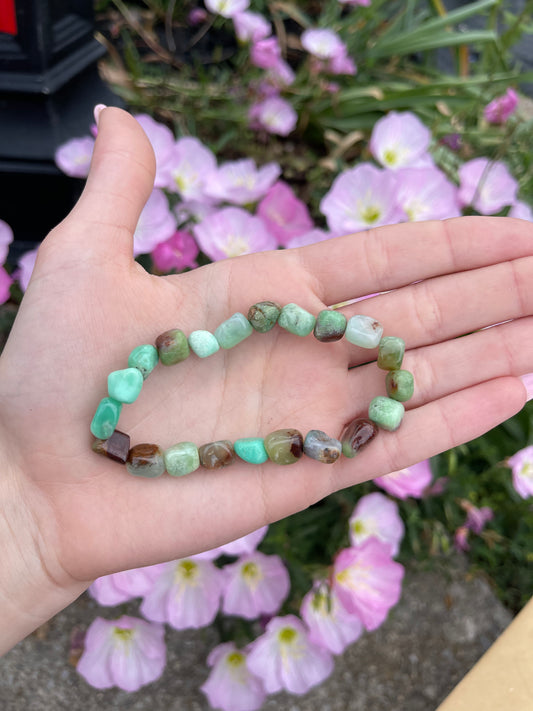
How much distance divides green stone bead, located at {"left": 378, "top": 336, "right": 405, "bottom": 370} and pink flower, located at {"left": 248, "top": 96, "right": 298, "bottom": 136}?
0.88 meters

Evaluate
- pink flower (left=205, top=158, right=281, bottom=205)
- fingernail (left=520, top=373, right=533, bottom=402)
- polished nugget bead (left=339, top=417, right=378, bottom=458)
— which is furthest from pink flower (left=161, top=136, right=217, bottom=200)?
fingernail (left=520, top=373, right=533, bottom=402)

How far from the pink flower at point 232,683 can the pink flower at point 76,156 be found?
99 centimetres

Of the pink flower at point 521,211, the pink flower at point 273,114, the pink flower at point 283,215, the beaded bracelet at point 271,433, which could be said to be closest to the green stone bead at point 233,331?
the beaded bracelet at point 271,433

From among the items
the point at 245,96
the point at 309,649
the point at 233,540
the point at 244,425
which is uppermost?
the point at 245,96

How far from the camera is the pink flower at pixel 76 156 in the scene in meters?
1.37

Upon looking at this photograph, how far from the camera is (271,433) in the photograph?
3.52ft

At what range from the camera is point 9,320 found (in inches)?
56.7

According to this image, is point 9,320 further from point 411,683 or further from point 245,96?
point 411,683

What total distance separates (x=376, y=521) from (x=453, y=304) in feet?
1.40

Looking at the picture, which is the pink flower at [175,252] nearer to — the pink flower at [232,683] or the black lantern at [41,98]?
the black lantern at [41,98]

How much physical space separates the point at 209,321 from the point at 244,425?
19 cm

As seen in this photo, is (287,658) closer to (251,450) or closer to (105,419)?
(251,450)

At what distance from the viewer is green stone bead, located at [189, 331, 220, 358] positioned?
1.07m

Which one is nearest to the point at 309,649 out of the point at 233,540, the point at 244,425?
the point at 233,540
